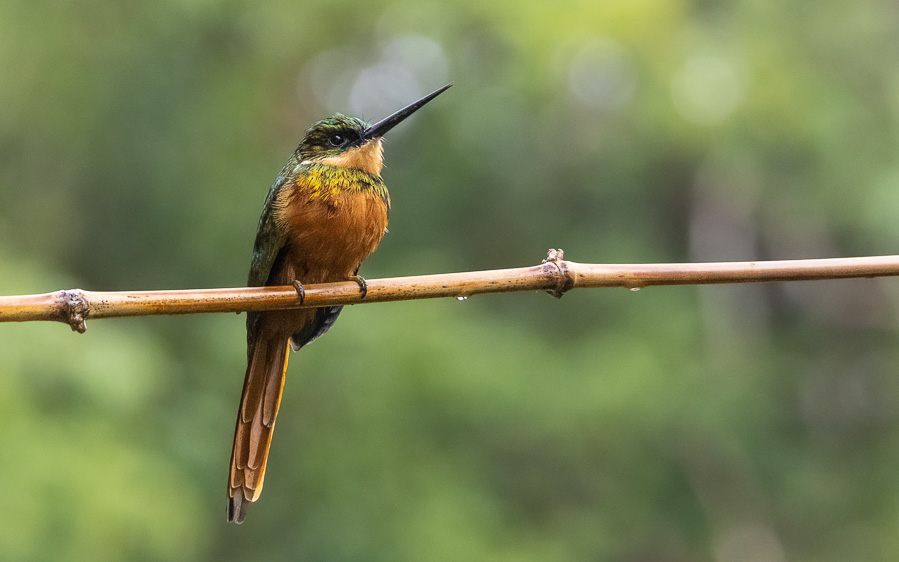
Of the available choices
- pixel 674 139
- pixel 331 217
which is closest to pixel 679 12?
pixel 674 139

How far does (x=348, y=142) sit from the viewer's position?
2756 mm

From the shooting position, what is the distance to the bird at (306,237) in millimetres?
2482

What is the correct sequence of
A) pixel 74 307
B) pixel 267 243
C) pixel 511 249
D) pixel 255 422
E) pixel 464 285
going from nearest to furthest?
pixel 74 307, pixel 464 285, pixel 255 422, pixel 267 243, pixel 511 249

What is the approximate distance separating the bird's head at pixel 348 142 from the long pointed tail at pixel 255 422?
51 centimetres

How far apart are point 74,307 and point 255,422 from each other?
2.53ft

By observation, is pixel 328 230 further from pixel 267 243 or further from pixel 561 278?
pixel 561 278

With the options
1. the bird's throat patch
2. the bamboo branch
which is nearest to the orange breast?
the bird's throat patch

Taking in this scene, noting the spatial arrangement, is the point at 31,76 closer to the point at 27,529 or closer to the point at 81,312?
the point at 27,529

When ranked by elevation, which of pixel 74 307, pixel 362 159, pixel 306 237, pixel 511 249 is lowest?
pixel 74 307

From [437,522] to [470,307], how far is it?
2086 mm

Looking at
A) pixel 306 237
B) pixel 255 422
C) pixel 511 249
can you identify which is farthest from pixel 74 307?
pixel 511 249

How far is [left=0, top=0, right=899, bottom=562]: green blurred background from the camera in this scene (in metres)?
5.88

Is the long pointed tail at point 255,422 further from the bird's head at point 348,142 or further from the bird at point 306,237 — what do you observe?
the bird's head at point 348,142

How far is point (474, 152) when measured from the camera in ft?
25.7
